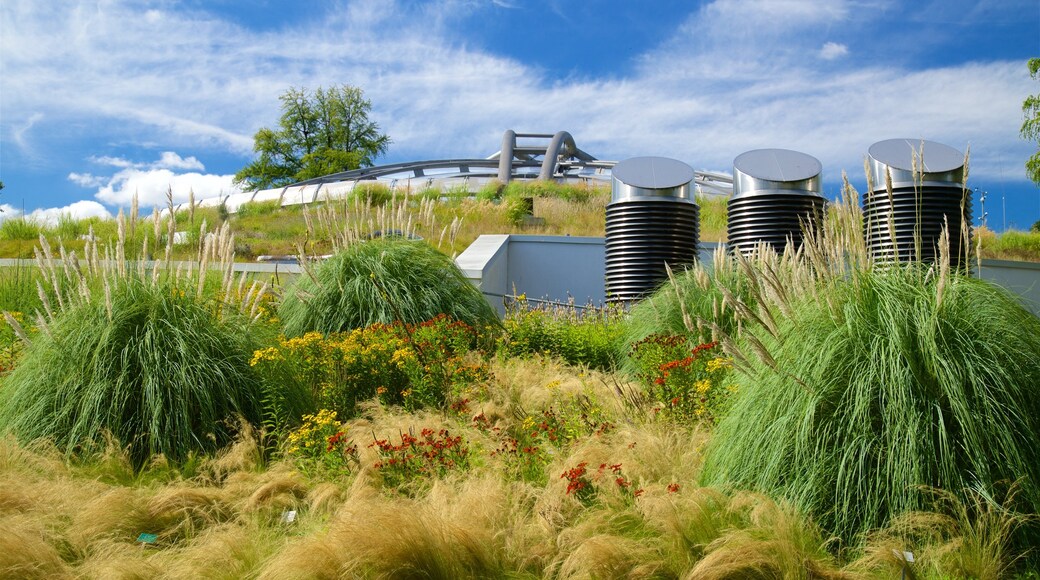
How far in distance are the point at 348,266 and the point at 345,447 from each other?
2732 millimetres

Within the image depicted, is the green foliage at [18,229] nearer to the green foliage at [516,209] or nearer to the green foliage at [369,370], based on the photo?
the green foliage at [516,209]

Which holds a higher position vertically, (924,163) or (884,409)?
(924,163)

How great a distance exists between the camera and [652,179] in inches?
324

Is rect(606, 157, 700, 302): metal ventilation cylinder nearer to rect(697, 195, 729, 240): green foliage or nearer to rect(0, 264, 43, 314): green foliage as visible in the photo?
rect(697, 195, 729, 240): green foliage

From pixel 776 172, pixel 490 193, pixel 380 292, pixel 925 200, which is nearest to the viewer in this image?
pixel 380 292

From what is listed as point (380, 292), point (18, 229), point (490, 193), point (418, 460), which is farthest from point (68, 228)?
point (418, 460)

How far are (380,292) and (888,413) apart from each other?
4.10 m

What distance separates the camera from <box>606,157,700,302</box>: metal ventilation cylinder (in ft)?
26.4

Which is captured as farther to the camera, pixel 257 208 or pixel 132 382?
pixel 257 208

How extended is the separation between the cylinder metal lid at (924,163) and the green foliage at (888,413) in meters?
4.11

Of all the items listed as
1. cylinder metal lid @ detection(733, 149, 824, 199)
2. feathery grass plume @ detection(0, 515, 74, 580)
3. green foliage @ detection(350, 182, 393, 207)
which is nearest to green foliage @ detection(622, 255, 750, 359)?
cylinder metal lid @ detection(733, 149, 824, 199)

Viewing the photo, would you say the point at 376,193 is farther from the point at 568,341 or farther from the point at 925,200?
the point at 925,200

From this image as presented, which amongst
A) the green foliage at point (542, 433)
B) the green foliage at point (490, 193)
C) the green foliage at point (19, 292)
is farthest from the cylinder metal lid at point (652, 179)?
the green foliage at point (490, 193)

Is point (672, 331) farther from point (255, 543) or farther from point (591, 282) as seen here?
point (591, 282)
